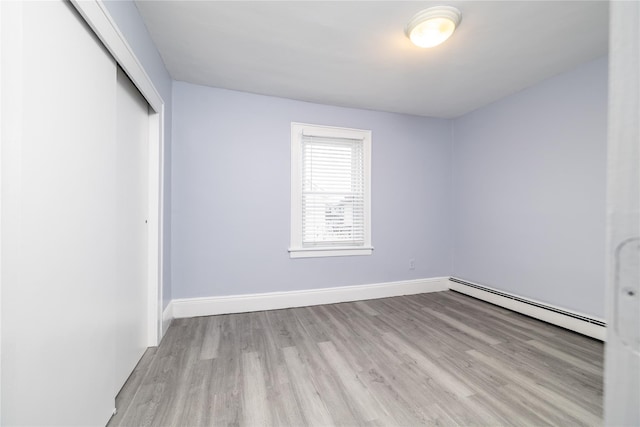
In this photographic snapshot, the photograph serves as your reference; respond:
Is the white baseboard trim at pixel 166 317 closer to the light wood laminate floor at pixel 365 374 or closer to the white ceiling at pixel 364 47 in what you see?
the light wood laminate floor at pixel 365 374

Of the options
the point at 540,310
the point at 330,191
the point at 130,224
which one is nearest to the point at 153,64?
the point at 130,224

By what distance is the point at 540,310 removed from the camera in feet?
8.86

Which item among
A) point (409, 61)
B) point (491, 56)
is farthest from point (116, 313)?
point (491, 56)

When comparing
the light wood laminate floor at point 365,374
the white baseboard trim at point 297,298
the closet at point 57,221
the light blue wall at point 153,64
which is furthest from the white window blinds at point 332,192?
the closet at point 57,221

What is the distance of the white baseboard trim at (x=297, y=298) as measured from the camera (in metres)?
2.77

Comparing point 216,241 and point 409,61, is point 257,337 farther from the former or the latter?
point 409,61

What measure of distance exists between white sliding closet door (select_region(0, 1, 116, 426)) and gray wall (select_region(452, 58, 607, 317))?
3655 mm

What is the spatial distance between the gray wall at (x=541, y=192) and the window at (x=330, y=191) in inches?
56.3

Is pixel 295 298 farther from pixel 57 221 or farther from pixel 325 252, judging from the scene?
pixel 57 221

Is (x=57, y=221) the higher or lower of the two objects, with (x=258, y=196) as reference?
lower

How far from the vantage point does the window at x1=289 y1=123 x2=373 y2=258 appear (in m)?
3.13

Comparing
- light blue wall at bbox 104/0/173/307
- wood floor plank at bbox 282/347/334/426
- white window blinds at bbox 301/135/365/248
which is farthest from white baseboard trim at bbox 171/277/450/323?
wood floor plank at bbox 282/347/334/426

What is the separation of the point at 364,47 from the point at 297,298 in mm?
2606

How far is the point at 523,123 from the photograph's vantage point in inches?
115
